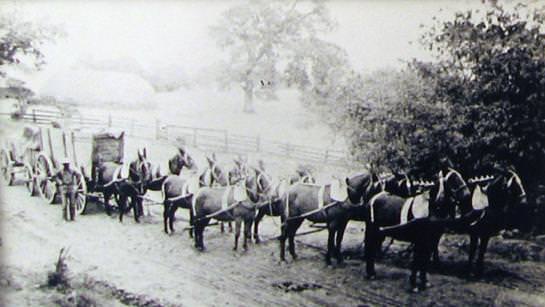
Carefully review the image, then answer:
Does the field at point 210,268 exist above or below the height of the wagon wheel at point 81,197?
below

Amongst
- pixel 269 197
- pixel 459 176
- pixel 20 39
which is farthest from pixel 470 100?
pixel 20 39

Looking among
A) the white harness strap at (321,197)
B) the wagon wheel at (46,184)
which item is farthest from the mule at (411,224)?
the wagon wheel at (46,184)

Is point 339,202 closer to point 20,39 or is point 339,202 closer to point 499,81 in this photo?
point 499,81

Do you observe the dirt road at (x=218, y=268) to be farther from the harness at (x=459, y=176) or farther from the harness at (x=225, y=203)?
the harness at (x=459, y=176)

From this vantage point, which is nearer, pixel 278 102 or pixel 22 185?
pixel 278 102

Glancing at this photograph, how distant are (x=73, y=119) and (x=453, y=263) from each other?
2.61 meters

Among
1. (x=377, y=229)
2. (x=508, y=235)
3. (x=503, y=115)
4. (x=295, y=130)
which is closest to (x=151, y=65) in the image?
(x=295, y=130)

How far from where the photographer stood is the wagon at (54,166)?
3730mm

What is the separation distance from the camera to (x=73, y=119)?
3.59m

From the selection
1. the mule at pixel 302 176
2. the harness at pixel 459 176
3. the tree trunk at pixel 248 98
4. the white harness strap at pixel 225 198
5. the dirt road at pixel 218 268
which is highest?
the tree trunk at pixel 248 98

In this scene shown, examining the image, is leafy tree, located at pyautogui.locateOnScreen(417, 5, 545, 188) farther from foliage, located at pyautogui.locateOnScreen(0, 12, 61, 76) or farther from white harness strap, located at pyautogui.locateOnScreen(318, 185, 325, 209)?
foliage, located at pyautogui.locateOnScreen(0, 12, 61, 76)

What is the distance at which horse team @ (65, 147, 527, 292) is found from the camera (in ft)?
9.84

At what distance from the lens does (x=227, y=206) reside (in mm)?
3527

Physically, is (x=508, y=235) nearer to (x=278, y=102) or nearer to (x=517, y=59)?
(x=517, y=59)
